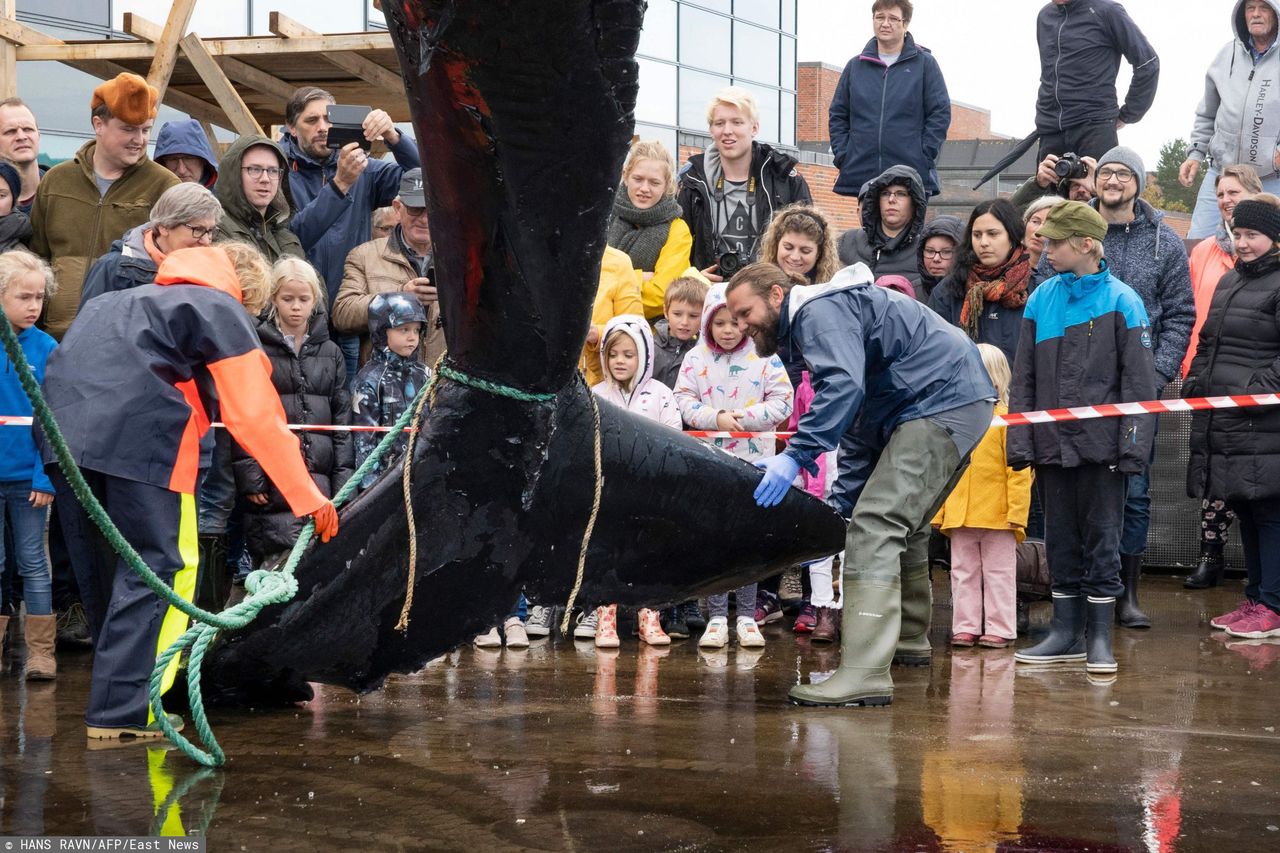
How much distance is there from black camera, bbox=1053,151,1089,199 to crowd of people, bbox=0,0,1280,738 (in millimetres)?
19

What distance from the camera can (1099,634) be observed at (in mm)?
6766

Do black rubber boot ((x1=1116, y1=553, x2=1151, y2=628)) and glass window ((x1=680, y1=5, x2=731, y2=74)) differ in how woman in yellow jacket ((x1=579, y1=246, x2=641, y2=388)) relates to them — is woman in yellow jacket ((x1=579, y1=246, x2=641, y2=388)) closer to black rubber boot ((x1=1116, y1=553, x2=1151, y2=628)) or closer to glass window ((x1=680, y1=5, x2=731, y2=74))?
black rubber boot ((x1=1116, y1=553, x2=1151, y2=628))

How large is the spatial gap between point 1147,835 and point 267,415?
3123mm

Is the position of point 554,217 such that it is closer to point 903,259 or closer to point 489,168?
point 489,168

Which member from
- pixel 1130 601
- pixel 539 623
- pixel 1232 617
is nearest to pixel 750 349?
pixel 539 623

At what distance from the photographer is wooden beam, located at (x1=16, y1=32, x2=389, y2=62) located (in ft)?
35.6

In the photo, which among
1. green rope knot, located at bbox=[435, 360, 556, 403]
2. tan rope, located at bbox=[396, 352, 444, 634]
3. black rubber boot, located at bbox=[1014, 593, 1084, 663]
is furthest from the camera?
black rubber boot, located at bbox=[1014, 593, 1084, 663]

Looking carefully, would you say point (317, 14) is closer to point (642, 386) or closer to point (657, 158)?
point (657, 158)

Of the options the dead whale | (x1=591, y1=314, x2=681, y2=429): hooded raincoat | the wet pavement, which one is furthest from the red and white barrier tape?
the dead whale

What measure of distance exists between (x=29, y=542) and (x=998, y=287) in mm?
5539

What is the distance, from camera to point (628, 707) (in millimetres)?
5773

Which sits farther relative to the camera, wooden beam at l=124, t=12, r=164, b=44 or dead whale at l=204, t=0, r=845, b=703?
wooden beam at l=124, t=12, r=164, b=44

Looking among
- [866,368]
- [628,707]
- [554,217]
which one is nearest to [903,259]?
[866,368]

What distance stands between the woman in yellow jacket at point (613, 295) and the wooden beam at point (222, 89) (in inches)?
144
